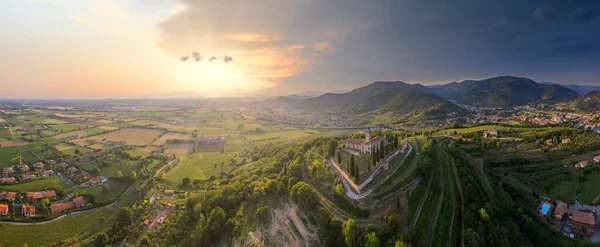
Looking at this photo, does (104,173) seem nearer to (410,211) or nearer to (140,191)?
(140,191)

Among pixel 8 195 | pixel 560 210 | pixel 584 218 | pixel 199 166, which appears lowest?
pixel 199 166

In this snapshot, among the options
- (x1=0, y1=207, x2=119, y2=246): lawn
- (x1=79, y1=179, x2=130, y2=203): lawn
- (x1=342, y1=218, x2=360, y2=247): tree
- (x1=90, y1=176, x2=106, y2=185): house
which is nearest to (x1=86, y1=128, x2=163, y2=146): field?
(x1=90, y1=176, x2=106, y2=185): house

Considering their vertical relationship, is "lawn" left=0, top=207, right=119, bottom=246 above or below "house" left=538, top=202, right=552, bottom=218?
below

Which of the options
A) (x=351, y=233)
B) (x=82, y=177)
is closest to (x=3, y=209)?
(x=82, y=177)

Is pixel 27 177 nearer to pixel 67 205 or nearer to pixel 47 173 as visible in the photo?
pixel 47 173

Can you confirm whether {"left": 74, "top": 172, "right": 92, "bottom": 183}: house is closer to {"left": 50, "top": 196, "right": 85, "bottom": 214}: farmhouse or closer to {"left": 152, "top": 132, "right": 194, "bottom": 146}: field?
{"left": 50, "top": 196, "right": 85, "bottom": 214}: farmhouse

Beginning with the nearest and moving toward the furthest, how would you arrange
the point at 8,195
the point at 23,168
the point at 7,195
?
the point at 7,195 < the point at 8,195 < the point at 23,168

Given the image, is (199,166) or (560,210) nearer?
(560,210)
